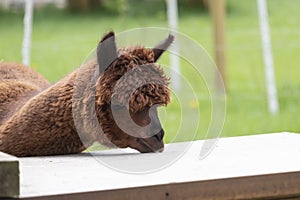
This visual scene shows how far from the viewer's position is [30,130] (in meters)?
2.78

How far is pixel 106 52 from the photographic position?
8.69 ft

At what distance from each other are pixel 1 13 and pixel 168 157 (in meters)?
13.7

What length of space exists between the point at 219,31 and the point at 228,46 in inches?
93.0

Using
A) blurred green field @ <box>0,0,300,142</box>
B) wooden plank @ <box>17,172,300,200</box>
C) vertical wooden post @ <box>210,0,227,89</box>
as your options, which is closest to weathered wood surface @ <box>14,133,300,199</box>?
wooden plank @ <box>17,172,300,200</box>

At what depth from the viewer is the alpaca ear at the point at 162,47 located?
279cm

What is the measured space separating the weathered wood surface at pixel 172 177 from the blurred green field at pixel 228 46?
3590mm

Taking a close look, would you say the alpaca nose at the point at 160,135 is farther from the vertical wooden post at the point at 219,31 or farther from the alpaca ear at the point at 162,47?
the vertical wooden post at the point at 219,31

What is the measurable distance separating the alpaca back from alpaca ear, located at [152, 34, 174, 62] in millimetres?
469

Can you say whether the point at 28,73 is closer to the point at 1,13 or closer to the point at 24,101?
the point at 24,101

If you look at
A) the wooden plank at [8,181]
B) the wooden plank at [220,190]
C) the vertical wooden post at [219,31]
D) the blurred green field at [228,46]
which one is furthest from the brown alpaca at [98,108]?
the vertical wooden post at [219,31]

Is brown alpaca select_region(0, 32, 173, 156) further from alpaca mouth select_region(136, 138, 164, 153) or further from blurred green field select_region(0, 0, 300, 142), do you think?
blurred green field select_region(0, 0, 300, 142)

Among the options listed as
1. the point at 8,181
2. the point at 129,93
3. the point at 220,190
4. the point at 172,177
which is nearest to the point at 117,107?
the point at 129,93

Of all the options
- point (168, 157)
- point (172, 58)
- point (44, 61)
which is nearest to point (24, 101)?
point (168, 157)

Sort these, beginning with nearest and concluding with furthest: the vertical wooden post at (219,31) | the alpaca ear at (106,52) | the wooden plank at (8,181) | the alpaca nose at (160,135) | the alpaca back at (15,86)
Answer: the wooden plank at (8,181)
the alpaca ear at (106,52)
the alpaca nose at (160,135)
the alpaca back at (15,86)
the vertical wooden post at (219,31)
